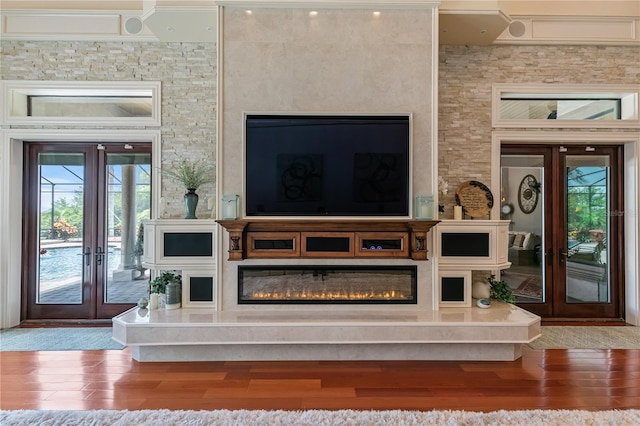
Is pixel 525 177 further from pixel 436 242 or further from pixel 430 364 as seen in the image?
pixel 430 364

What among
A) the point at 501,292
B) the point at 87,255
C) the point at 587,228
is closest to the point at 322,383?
the point at 501,292

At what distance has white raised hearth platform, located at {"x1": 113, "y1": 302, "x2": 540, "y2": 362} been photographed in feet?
9.77

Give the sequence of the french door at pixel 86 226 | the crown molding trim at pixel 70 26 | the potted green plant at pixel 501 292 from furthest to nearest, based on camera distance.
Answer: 1. the french door at pixel 86 226
2. the crown molding trim at pixel 70 26
3. the potted green plant at pixel 501 292

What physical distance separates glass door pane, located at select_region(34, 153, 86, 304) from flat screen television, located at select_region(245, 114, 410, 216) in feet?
8.17

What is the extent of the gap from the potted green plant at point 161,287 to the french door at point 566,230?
3.99 m

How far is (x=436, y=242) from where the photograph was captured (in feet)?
11.2

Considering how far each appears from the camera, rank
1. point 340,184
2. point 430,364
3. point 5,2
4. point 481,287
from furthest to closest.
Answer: point 5,2
point 481,287
point 340,184
point 430,364

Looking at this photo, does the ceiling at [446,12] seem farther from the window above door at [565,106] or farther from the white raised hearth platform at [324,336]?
the white raised hearth platform at [324,336]

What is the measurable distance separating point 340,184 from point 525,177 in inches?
102

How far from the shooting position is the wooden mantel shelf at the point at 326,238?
10.8 feet

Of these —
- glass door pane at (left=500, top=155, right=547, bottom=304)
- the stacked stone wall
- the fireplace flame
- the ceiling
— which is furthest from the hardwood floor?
the ceiling

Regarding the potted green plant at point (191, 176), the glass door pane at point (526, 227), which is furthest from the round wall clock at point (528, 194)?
the potted green plant at point (191, 176)

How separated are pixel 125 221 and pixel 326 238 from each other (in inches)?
105

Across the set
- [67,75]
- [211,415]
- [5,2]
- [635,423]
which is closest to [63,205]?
[67,75]
